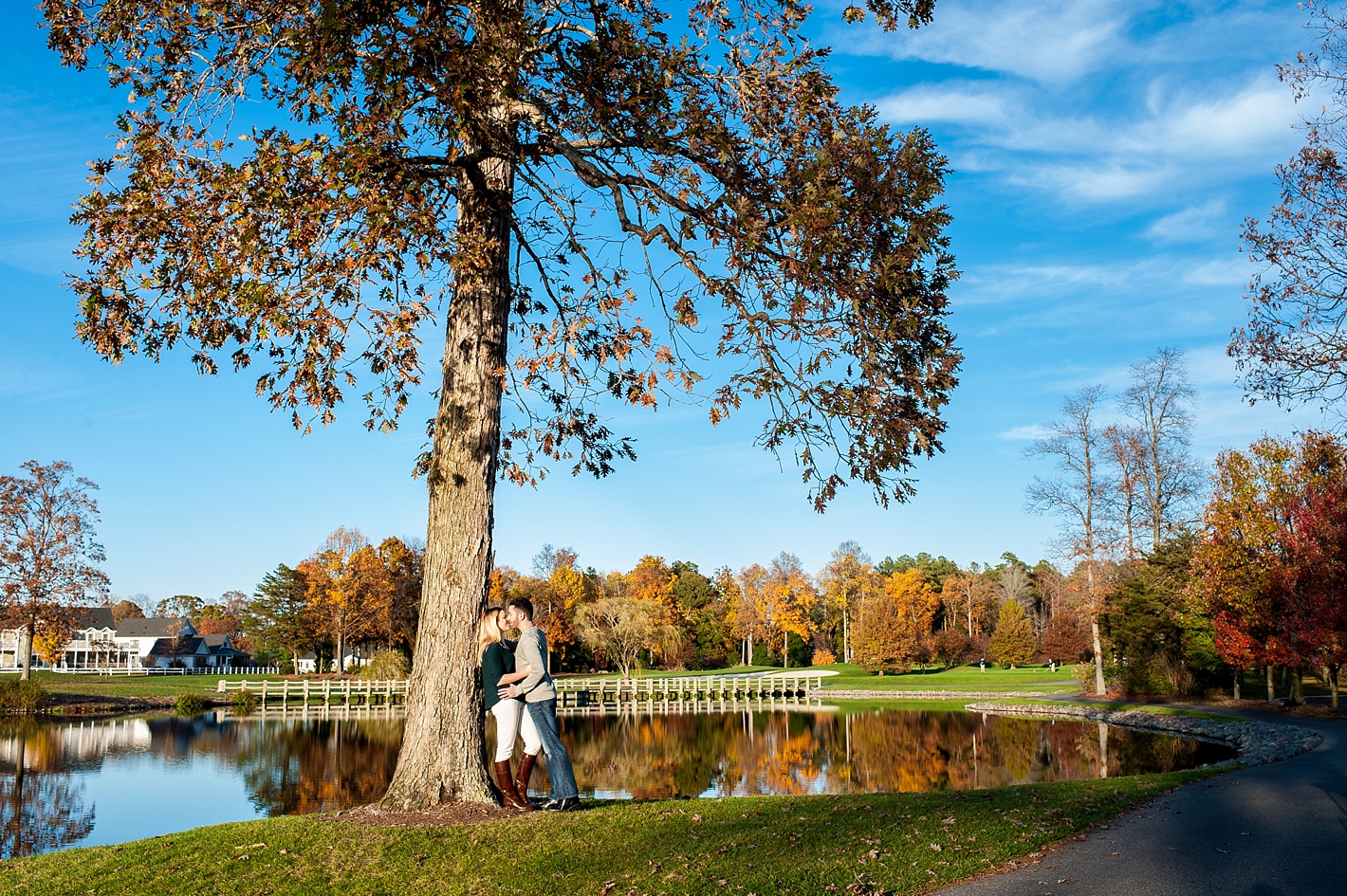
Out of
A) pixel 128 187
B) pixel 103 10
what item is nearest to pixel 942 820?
pixel 128 187

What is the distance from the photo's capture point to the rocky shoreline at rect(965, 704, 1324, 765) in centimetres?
1596

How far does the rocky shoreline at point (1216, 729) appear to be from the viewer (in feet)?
52.4

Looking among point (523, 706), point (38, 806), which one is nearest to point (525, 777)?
point (523, 706)

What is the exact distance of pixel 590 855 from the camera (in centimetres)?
647

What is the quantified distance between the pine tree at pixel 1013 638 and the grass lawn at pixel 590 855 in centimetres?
6203

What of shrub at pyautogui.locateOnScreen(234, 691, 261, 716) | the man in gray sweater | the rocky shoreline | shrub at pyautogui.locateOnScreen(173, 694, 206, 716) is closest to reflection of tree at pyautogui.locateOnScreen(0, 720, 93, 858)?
the man in gray sweater

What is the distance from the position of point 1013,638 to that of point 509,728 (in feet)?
213

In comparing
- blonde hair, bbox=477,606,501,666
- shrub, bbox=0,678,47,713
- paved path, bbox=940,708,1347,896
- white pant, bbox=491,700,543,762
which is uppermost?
blonde hair, bbox=477,606,501,666

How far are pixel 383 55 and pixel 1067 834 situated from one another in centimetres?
850

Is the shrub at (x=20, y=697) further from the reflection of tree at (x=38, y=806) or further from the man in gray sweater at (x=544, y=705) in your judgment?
the man in gray sweater at (x=544, y=705)

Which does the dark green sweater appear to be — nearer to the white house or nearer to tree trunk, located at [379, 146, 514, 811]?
tree trunk, located at [379, 146, 514, 811]

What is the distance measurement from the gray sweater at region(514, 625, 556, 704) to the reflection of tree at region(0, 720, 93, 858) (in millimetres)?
8262

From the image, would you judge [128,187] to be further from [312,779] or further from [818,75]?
[312,779]

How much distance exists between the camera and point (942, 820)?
7.99 meters
